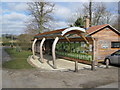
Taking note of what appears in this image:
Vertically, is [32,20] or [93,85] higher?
[32,20]

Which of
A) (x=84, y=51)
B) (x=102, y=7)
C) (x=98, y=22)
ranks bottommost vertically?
(x=84, y=51)

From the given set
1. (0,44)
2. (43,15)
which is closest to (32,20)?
(43,15)

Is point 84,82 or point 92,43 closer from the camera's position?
point 84,82

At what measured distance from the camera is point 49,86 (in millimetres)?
6168

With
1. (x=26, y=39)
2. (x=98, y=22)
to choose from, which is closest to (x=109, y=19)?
(x=98, y=22)

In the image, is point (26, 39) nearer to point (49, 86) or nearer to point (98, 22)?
point (98, 22)

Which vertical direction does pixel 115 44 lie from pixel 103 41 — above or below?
below

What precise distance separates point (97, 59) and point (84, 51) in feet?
4.99

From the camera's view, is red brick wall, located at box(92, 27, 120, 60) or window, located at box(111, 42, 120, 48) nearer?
red brick wall, located at box(92, 27, 120, 60)

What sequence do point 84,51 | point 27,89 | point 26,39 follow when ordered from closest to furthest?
point 27,89 < point 84,51 < point 26,39

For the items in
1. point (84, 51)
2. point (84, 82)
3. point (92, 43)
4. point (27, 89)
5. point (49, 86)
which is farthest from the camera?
point (84, 51)

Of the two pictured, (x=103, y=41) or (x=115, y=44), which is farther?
(x=115, y=44)

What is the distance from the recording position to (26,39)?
34.4 metres

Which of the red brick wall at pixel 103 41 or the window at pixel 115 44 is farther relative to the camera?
the window at pixel 115 44
